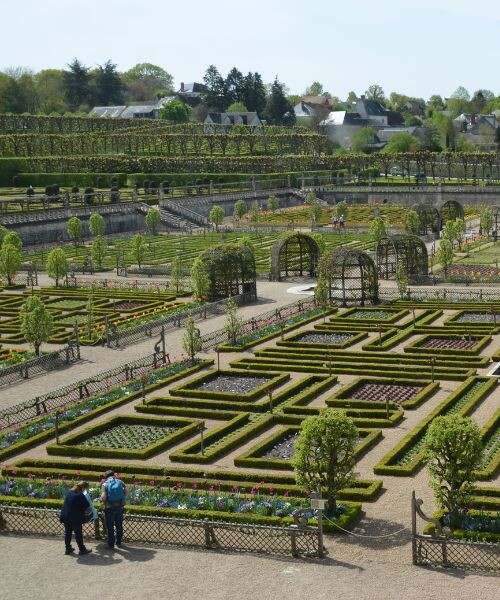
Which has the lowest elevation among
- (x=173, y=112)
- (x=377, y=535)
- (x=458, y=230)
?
(x=377, y=535)

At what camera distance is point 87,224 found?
294 ft

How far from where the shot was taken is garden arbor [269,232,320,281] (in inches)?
2452

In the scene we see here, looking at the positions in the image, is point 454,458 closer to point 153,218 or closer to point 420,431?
point 420,431

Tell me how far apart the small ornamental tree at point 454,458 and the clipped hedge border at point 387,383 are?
10.6 meters

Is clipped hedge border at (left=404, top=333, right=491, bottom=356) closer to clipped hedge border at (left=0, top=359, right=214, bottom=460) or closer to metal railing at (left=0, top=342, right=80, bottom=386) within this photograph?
clipped hedge border at (left=0, top=359, right=214, bottom=460)

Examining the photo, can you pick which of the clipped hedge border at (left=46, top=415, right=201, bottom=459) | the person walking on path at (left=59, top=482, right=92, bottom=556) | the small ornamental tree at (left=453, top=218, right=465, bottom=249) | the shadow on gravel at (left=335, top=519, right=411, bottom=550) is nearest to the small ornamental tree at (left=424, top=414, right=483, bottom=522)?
the shadow on gravel at (left=335, top=519, right=411, bottom=550)

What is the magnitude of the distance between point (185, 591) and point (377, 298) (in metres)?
34.7

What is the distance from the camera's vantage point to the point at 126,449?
30.3 metres

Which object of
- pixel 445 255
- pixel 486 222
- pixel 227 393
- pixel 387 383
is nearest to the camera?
pixel 227 393

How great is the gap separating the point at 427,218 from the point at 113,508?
2573 inches

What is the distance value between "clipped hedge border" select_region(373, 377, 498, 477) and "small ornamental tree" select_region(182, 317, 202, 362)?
1065 cm

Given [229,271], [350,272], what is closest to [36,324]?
[229,271]

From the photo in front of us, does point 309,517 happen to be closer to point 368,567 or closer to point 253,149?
point 368,567

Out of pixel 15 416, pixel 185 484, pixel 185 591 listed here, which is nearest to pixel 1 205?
pixel 15 416
